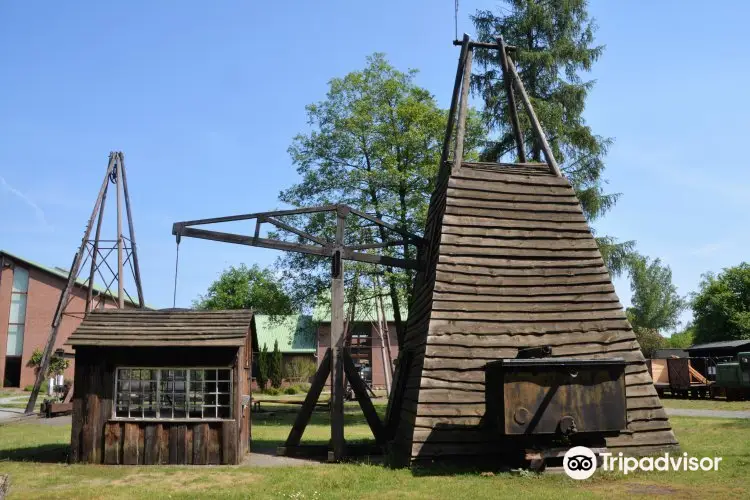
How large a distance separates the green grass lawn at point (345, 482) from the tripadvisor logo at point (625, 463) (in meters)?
0.21

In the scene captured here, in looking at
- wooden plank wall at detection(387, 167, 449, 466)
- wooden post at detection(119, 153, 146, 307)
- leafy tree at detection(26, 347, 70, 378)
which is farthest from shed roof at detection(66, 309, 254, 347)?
leafy tree at detection(26, 347, 70, 378)

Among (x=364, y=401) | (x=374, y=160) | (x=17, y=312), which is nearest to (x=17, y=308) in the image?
(x=17, y=312)

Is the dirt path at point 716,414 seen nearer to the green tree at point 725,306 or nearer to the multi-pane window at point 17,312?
the green tree at point 725,306

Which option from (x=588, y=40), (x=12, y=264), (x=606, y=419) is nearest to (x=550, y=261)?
(x=606, y=419)

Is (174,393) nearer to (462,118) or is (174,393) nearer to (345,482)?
(345,482)

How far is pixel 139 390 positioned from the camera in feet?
45.2

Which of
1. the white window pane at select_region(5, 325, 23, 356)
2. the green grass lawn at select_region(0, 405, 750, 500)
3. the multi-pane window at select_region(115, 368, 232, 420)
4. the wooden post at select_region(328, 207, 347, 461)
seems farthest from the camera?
the white window pane at select_region(5, 325, 23, 356)

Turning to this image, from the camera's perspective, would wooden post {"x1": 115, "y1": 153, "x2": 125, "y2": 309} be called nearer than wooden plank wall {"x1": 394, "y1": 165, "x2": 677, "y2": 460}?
No

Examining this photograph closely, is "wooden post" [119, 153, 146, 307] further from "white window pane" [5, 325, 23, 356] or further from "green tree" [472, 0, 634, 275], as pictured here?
"white window pane" [5, 325, 23, 356]

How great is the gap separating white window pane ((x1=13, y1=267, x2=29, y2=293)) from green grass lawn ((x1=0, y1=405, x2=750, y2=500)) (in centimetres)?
3779

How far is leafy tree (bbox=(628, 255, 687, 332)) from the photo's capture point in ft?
229

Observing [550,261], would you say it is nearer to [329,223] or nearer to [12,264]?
[329,223]

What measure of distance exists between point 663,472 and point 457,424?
3415 mm

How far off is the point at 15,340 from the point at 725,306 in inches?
2138
